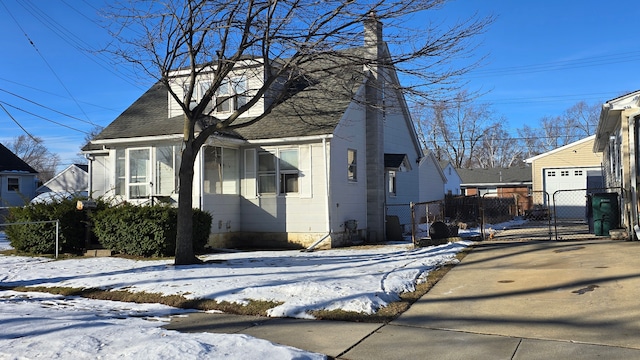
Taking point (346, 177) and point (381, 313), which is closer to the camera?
point (381, 313)

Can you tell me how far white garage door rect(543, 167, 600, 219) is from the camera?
2891 centimetres

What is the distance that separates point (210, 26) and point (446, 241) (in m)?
8.28

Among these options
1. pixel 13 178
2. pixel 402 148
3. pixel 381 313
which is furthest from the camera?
pixel 13 178

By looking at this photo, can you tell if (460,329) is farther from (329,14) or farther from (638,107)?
(638,107)

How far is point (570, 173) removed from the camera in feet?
96.0

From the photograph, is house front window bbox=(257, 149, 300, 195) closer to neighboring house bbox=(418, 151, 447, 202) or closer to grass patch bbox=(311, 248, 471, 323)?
grass patch bbox=(311, 248, 471, 323)

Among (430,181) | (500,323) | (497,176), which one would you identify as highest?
(497,176)

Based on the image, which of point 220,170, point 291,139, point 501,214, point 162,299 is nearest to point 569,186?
point 501,214

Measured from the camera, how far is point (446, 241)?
1463 centimetres

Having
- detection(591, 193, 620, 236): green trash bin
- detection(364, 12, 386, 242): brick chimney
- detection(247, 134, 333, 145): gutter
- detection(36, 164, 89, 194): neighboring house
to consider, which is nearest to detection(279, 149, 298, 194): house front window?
detection(247, 134, 333, 145): gutter

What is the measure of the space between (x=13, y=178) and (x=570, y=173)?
129 feet

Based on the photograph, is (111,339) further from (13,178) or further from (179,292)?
(13,178)

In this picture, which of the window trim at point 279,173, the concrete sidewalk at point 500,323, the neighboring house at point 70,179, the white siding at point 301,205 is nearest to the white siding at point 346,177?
the white siding at point 301,205

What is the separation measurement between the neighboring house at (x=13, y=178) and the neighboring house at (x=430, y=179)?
99.5 ft
